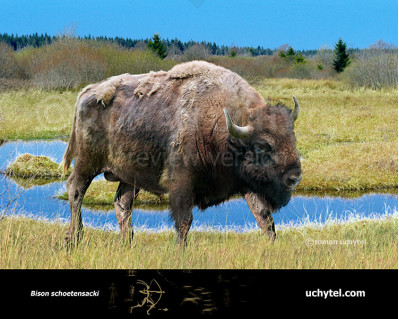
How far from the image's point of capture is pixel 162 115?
6016 millimetres

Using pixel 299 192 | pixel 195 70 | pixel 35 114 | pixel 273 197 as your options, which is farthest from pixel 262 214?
pixel 35 114

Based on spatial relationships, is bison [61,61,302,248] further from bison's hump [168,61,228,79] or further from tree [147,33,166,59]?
tree [147,33,166,59]

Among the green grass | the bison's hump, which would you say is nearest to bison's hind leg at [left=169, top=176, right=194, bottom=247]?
the bison's hump

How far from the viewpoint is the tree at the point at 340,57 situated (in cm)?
5069

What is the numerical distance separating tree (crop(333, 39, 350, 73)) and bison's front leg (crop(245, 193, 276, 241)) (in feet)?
155

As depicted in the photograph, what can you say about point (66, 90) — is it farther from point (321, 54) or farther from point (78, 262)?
point (321, 54)

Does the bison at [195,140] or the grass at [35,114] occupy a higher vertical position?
the grass at [35,114]

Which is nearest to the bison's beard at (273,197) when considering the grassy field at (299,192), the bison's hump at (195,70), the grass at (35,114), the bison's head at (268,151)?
the bison's head at (268,151)

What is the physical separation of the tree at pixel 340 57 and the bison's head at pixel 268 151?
157ft

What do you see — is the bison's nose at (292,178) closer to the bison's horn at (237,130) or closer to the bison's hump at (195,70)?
the bison's horn at (237,130)

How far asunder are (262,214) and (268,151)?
111 centimetres

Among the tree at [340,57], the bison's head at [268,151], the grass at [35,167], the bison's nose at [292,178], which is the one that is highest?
the tree at [340,57]

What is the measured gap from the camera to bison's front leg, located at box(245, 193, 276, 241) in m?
6.29
